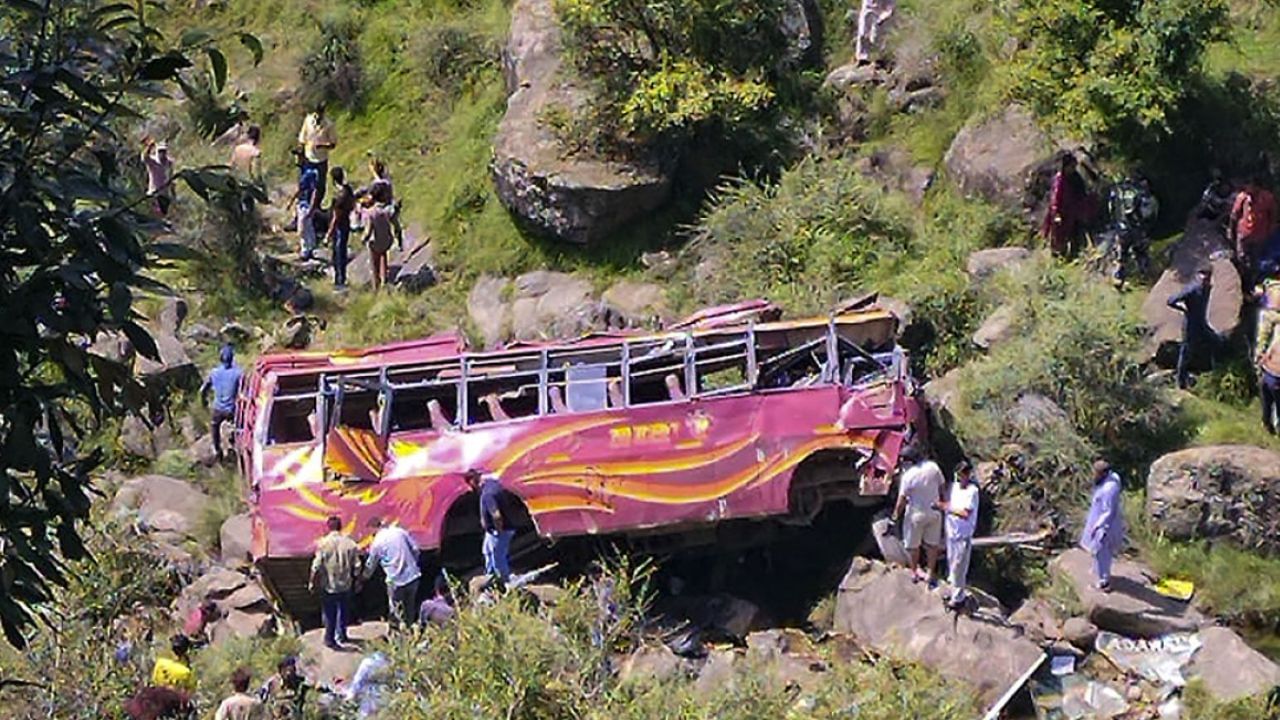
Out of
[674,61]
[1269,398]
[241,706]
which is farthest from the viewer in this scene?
[674,61]

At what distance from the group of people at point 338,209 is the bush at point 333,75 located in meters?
1.51

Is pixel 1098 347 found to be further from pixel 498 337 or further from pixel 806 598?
pixel 498 337

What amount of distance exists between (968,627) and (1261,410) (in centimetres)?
455

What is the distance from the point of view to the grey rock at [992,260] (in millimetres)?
20516

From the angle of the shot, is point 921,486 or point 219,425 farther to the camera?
point 219,425

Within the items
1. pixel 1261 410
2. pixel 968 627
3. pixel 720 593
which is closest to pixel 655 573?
pixel 720 593

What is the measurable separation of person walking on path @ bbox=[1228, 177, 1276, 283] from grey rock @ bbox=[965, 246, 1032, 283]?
2.14m

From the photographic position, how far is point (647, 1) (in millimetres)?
22719

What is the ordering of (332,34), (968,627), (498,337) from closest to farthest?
(968,627) → (498,337) → (332,34)

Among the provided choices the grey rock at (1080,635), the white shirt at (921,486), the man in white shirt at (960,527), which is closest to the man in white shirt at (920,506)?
the white shirt at (921,486)

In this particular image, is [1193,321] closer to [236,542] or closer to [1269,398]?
[1269,398]

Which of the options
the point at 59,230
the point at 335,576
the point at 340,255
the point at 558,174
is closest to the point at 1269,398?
the point at 558,174

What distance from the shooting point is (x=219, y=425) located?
20469 mm

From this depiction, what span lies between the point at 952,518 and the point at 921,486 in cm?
35
